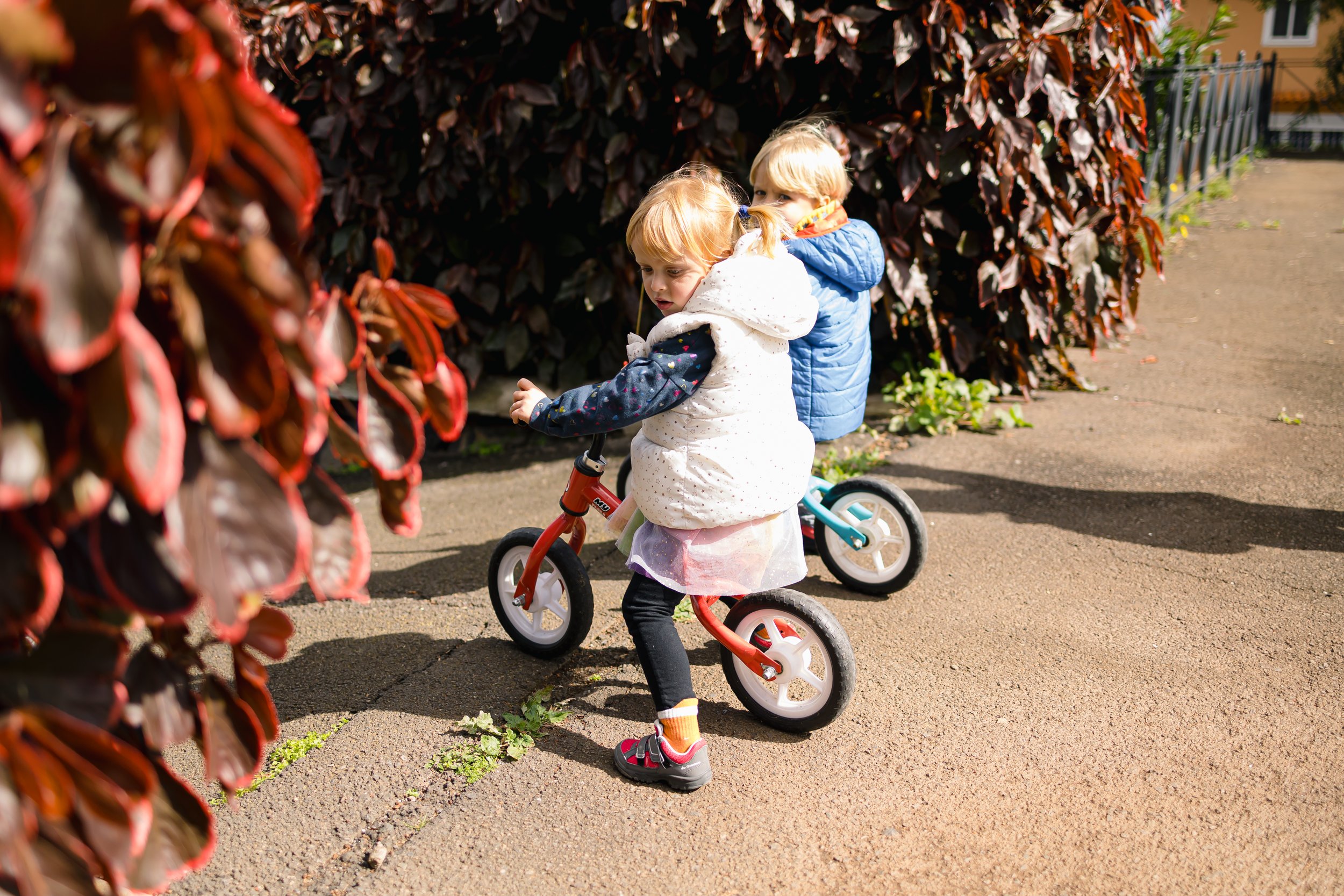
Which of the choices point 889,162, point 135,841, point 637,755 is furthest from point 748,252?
point 889,162

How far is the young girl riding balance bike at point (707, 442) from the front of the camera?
253 centimetres

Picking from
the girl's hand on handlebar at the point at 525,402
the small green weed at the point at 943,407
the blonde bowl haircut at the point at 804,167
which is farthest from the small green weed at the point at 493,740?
the small green weed at the point at 943,407

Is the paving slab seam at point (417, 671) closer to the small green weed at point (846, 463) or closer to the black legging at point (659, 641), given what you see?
the black legging at point (659, 641)

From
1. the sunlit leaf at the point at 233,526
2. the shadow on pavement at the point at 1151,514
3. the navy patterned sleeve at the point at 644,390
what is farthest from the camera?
the shadow on pavement at the point at 1151,514

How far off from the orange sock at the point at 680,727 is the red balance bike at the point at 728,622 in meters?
0.26

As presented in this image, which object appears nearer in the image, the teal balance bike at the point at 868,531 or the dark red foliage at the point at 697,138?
the teal balance bike at the point at 868,531

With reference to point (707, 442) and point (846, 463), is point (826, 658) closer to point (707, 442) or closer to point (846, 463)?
point (707, 442)

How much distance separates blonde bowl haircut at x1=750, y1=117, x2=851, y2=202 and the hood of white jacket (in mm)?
962

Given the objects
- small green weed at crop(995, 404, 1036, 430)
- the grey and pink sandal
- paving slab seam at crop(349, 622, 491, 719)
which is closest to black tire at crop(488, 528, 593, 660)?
paving slab seam at crop(349, 622, 491, 719)

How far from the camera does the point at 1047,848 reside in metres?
2.36

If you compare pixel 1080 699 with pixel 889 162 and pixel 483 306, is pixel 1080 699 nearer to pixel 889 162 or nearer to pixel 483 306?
pixel 889 162

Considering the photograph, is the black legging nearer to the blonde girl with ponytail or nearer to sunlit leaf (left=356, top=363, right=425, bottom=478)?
the blonde girl with ponytail

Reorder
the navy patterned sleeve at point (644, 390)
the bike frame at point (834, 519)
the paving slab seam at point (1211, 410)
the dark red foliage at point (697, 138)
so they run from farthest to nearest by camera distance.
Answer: the paving slab seam at point (1211, 410) < the dark red foliage at point (697, 138) < the bike frame at point (834, 519) < the navy patterned sleeve at point (644, 390)

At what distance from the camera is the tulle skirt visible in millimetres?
2658
